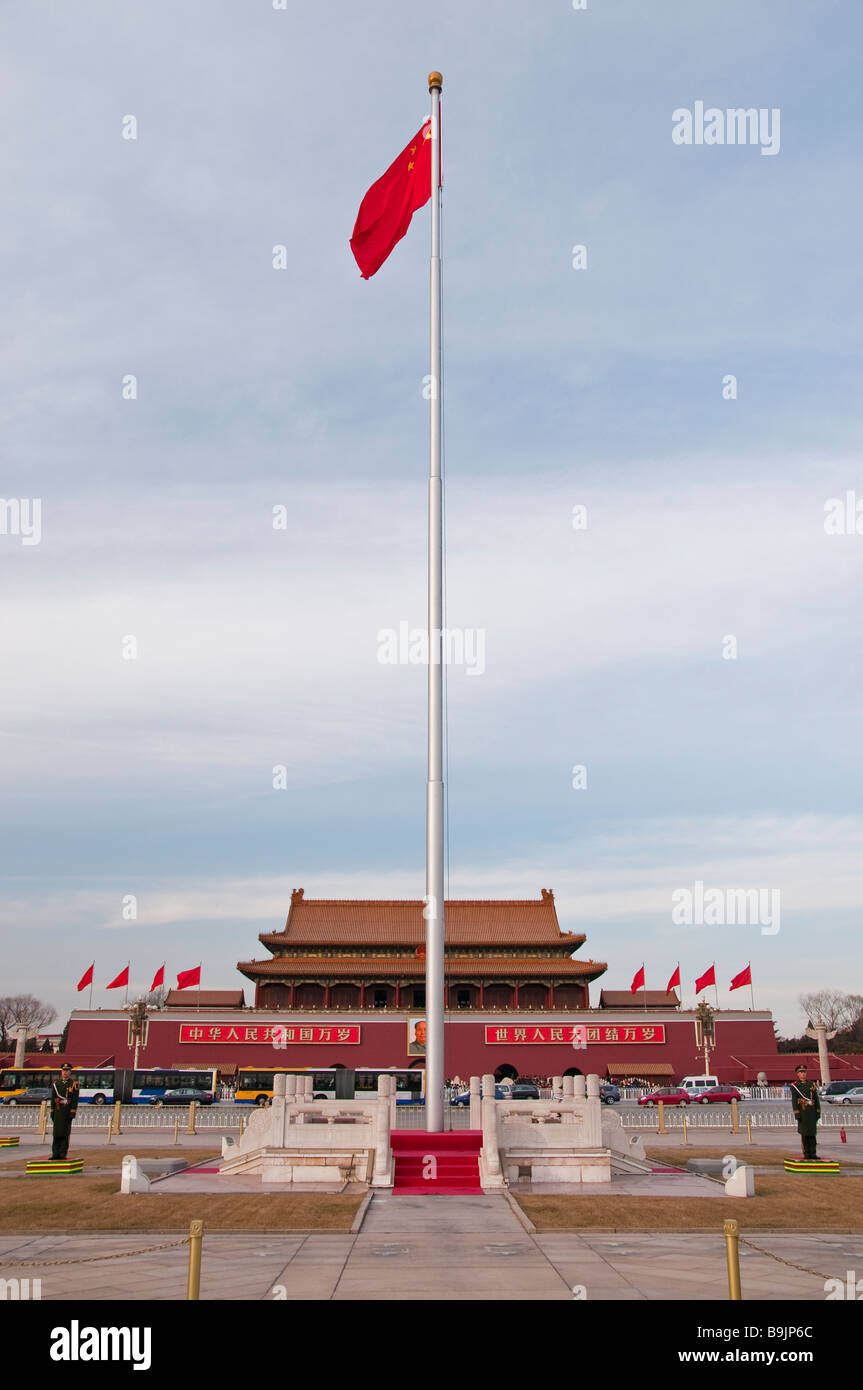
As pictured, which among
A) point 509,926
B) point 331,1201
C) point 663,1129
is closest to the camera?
point 331,1201

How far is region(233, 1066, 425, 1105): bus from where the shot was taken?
4411 centimetres

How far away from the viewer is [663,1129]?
86.9ft

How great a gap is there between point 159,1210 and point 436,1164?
4.43 meters

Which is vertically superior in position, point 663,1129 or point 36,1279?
point 36,1279

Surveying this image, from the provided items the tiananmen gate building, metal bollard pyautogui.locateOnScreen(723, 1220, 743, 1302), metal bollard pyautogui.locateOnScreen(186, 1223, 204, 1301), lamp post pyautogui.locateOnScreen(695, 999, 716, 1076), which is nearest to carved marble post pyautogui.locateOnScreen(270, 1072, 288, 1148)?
metal bollard pyautogui.locateOnScreen(186, 1223, 204, 1301)

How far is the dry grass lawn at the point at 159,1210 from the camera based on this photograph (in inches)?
469

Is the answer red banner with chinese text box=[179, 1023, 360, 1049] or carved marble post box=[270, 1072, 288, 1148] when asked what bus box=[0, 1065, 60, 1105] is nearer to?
red banner with chinese text box=[179, 1023, 360, 1049]

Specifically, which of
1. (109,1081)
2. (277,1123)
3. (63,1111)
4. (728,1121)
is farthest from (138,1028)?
(277,1123)

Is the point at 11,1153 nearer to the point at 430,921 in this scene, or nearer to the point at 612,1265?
the point at 430,921

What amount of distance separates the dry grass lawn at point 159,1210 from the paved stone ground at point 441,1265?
509 millimetres

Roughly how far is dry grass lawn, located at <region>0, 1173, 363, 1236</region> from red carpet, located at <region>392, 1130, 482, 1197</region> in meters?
1.29
